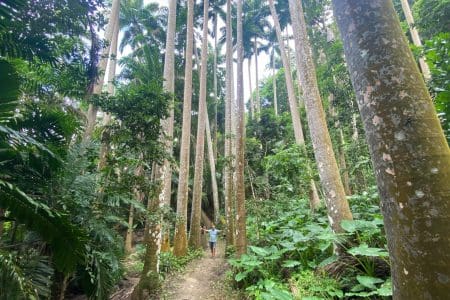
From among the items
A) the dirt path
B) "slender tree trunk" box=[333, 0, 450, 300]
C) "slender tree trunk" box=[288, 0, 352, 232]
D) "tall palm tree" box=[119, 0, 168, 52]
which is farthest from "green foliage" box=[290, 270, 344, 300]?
"tall palm tree" box=[119, 0, 168, 52]

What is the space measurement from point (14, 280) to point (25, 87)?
16.1ft

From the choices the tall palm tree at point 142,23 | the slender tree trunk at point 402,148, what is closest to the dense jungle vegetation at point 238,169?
the slender tree trunk at point 402,148

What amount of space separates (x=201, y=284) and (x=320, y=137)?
17.3 feet

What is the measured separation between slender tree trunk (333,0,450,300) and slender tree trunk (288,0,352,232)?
3766 millimetres

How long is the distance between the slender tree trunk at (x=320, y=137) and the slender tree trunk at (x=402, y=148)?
3766 mm

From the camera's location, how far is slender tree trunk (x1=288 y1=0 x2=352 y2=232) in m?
4.96

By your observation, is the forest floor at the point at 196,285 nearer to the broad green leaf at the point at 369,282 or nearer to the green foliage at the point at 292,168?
the broad green leaf at the point at 369,282

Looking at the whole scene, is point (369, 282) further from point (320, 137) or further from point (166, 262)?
point (166, 262)

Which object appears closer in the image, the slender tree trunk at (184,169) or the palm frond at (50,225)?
the palm frond at (50,225)

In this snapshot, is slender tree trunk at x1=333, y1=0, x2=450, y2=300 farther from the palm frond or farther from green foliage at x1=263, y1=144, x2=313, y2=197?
green foliage at x1=263, y1=144, x2=313, y2=197

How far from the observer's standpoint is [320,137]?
555cm

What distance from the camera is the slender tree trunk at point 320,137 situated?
4.96 m

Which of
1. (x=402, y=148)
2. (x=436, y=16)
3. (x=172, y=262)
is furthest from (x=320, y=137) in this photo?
(x=172, y=262)

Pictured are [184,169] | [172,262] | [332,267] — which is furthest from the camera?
[184,169]
